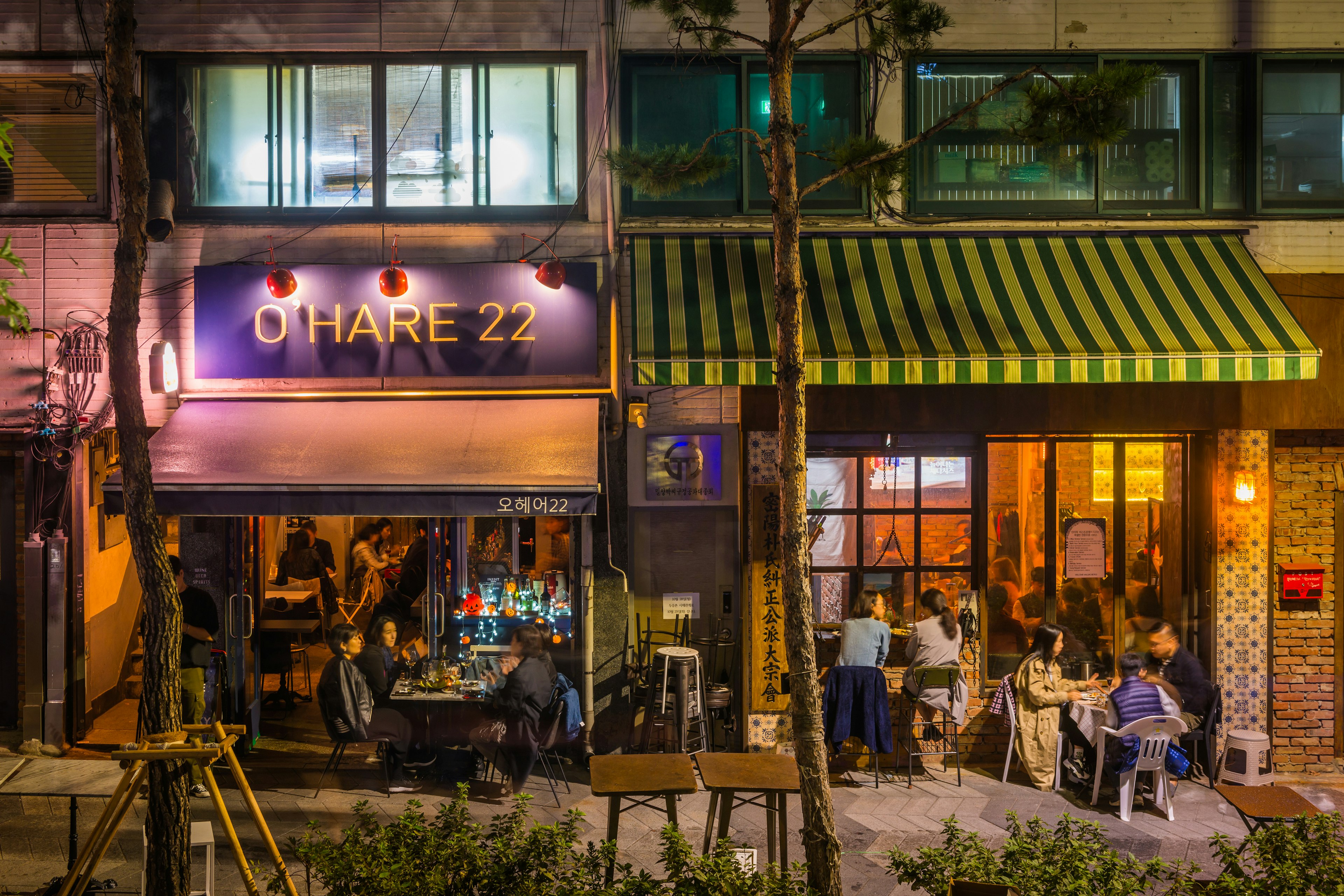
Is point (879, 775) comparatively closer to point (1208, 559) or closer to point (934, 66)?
point (1208, 559)

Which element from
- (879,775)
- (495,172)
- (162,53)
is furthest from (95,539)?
(879,775)

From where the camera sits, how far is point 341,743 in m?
8.59

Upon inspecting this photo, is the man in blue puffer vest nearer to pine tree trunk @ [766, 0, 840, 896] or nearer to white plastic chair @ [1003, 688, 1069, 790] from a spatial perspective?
white plastic chair @ [1003, 688, 1069, 790]

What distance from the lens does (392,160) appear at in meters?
9.60

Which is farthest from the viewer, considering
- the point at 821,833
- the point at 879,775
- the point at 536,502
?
the point at 879,775

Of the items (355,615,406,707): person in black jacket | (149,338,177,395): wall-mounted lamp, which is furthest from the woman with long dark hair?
(149,338,177,395): wall-mounted lamp

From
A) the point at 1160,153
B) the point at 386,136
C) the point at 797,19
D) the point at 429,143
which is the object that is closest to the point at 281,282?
the point at 386,136

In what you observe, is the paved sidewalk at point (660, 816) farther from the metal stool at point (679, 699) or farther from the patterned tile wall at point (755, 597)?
the patterned tile wall at point (755, 597)

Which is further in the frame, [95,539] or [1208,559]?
[95,539]

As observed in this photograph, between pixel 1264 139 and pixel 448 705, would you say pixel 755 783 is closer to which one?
pixel 448 705

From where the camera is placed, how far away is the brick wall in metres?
9.39

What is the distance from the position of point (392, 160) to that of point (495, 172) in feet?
3.36

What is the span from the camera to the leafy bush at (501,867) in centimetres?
474

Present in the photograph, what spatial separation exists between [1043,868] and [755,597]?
4.43 m
